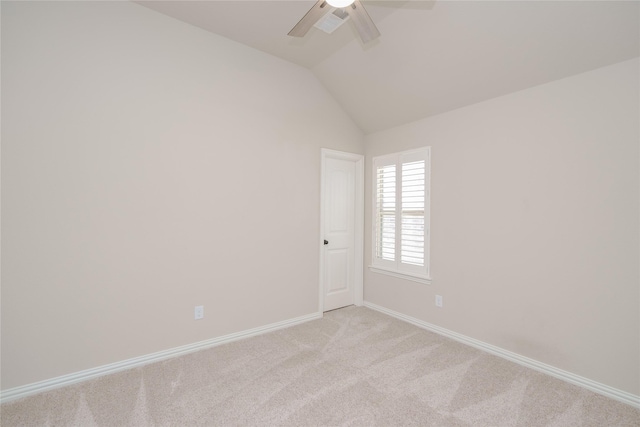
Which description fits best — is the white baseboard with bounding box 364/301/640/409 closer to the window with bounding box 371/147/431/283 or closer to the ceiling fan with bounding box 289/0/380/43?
the window with bounding box 371/147/431/283

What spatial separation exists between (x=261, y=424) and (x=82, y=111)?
2.57 m

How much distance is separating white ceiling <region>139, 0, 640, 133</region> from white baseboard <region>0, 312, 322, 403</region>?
9.56ft

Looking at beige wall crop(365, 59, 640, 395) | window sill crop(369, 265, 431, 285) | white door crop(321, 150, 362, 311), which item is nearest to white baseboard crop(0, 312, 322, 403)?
white door crop(321, 150, 362, 311)

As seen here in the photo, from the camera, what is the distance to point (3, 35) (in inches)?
78.7

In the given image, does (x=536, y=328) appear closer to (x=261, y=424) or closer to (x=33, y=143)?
(x=261, y=424)

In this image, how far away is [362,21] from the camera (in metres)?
1.90

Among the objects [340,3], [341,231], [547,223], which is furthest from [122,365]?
[547,223]

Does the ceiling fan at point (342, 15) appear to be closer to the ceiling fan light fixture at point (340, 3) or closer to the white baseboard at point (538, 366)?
the ceiling fan light fixture at point (340, 3)

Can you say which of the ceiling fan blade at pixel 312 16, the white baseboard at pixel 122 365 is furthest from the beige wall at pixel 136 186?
the ceiling fan blade at pixel 312 16

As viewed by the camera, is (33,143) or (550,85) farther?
(550,85)

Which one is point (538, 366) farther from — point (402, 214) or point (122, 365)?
point (122, 365)

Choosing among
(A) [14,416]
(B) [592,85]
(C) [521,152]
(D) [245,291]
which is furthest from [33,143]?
(B) [592,85]

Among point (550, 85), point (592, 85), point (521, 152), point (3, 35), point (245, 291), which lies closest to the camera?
point (3, 35)

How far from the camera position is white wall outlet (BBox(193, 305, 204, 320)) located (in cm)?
278
